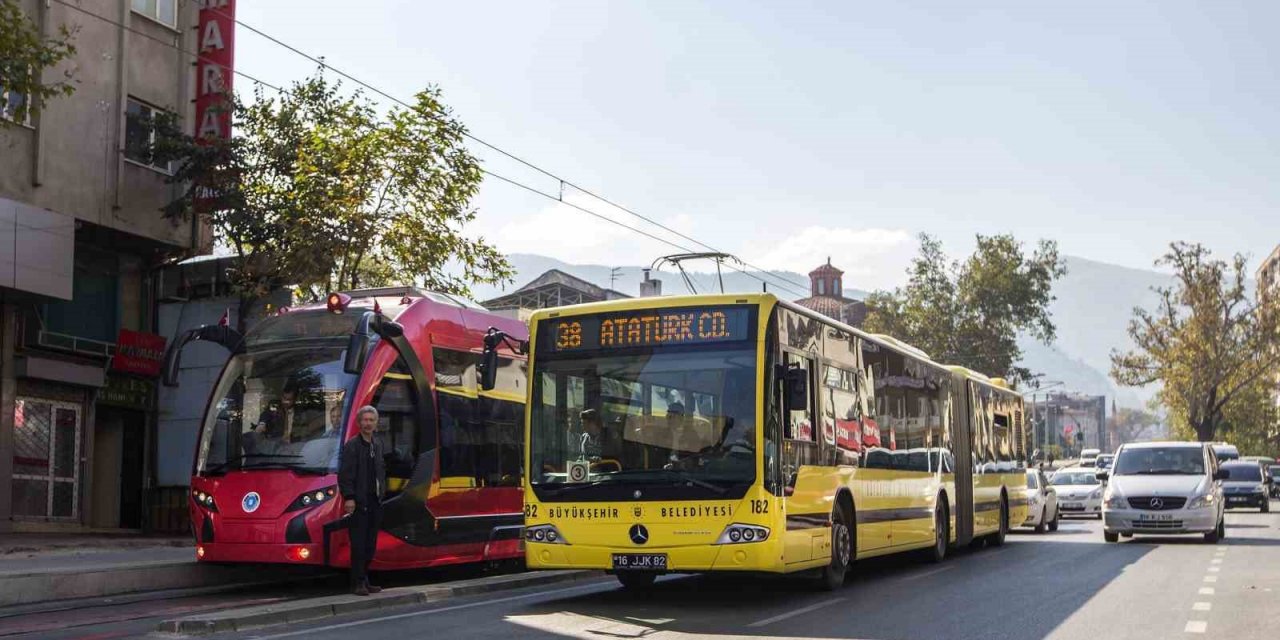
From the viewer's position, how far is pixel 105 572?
15.7m

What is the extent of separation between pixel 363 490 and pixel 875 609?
16.8 feet

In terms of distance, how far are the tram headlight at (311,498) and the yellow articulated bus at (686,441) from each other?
7.74 ft

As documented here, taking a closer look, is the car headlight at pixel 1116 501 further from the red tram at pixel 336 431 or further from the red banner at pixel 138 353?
the red banner at pixel 138 353

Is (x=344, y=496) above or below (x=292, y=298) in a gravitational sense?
below

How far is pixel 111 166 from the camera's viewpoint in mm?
28047

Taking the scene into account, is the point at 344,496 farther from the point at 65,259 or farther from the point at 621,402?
the point at 65,259

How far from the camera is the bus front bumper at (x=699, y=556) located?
12930mm

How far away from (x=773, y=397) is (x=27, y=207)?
55.7 ft

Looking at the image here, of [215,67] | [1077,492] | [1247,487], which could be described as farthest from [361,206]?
[1247,487]

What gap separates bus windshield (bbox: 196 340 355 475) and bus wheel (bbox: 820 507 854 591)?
5.31m

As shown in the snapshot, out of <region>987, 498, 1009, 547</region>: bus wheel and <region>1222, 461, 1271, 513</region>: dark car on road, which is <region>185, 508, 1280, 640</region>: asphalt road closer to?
<region>987, 498, 1009, 547</region>: bus wheel

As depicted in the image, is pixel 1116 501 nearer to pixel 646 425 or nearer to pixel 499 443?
pixel 499 443

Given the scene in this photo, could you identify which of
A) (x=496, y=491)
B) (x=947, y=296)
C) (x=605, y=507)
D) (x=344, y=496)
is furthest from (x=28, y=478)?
(x=947, y=296)

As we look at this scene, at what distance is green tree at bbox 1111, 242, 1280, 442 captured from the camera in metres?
69.8
